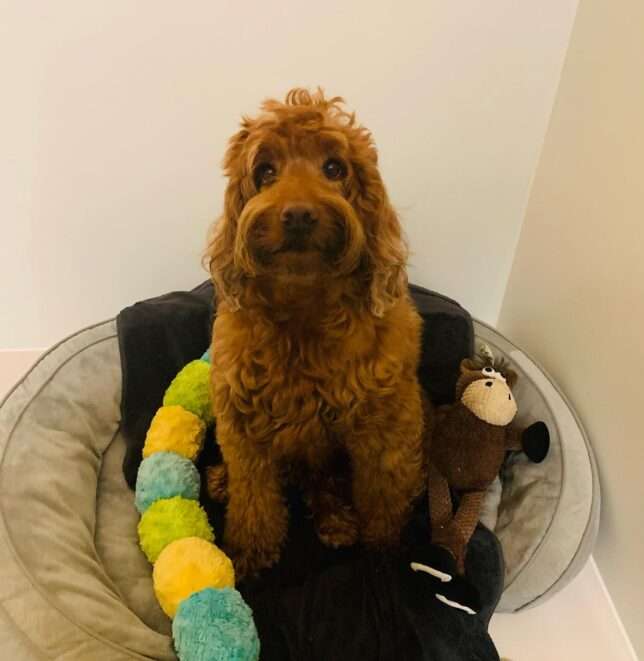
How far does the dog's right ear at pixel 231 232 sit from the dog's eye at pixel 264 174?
0.03 meters

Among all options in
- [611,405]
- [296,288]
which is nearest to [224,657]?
[296,288]

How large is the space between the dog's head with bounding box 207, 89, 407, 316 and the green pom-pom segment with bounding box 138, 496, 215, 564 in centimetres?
57

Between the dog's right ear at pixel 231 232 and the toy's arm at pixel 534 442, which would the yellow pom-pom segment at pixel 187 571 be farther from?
the toy's arm at pixel 534 442

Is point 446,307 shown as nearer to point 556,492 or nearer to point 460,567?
point 556,492

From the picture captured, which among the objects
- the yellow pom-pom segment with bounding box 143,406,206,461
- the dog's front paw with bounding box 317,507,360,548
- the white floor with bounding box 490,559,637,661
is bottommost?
the white floor with bounding box 490,559,637,661

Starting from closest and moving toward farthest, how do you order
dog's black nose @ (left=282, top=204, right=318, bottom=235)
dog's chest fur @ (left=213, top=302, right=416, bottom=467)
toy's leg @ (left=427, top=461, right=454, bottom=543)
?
dog's black nose @ (left=282, top=204, right=318, bottom=235)
dog's chest fur @ (left=213, top=302, right=416, bottom=467)
toy's leg @ (left=427, top=461, right=454, bottom=543)

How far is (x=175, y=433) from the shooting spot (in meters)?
1.83

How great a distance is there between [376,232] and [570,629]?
1.09 meters

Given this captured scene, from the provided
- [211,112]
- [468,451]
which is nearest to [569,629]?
[468,451]

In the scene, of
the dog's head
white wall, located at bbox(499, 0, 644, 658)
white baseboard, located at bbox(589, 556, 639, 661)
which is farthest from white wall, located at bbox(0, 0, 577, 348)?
white baseboard, located at bbox(589, 556, 639, 661)

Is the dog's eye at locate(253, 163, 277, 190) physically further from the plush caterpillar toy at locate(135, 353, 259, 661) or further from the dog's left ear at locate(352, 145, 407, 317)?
the plush caterpillar toy at locate(135, 353, 259, 661)

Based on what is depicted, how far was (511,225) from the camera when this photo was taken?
222cm

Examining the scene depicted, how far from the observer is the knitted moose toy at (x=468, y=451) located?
65.2 inches

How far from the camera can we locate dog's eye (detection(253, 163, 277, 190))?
131 centimetres
